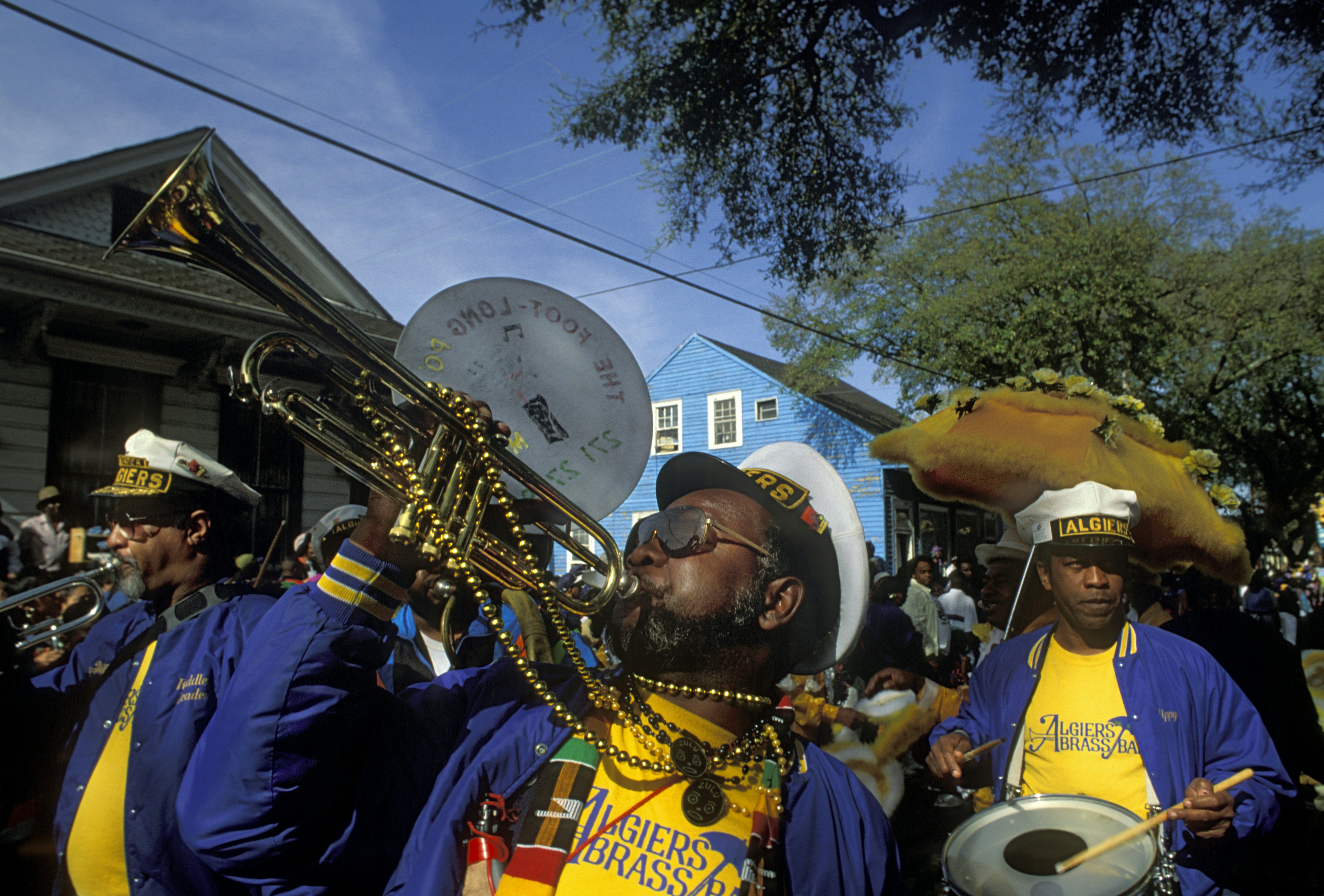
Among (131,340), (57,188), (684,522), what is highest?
(57,188)

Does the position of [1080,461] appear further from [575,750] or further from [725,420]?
[725,420]

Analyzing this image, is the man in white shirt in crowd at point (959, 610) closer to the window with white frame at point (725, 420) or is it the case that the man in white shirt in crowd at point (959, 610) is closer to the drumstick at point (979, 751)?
the drumstick at point (979, 751)

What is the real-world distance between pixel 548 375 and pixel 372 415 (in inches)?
22.4

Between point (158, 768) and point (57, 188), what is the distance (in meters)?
8.98

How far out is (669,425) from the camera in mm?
24734

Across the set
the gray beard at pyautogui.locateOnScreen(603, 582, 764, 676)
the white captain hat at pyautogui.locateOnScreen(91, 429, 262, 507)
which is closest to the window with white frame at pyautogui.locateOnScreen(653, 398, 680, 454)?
the white captain hat at pyautogui.locateOnScreen(91, 429, 262, 507)

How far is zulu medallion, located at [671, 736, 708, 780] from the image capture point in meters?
1.63

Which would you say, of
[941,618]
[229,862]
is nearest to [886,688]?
[229,862]

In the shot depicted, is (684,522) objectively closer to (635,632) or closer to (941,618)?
(635,632)

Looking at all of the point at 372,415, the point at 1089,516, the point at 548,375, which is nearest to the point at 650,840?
the point at 372,415

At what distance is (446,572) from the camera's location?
5.31 ft

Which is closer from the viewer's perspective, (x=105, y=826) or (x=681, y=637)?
(x=681, y=637)

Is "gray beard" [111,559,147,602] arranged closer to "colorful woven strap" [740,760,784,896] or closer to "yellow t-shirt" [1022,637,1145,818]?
"colorful woven strap" [740,760,784,896]

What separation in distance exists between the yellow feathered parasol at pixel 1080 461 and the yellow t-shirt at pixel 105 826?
125 inches
